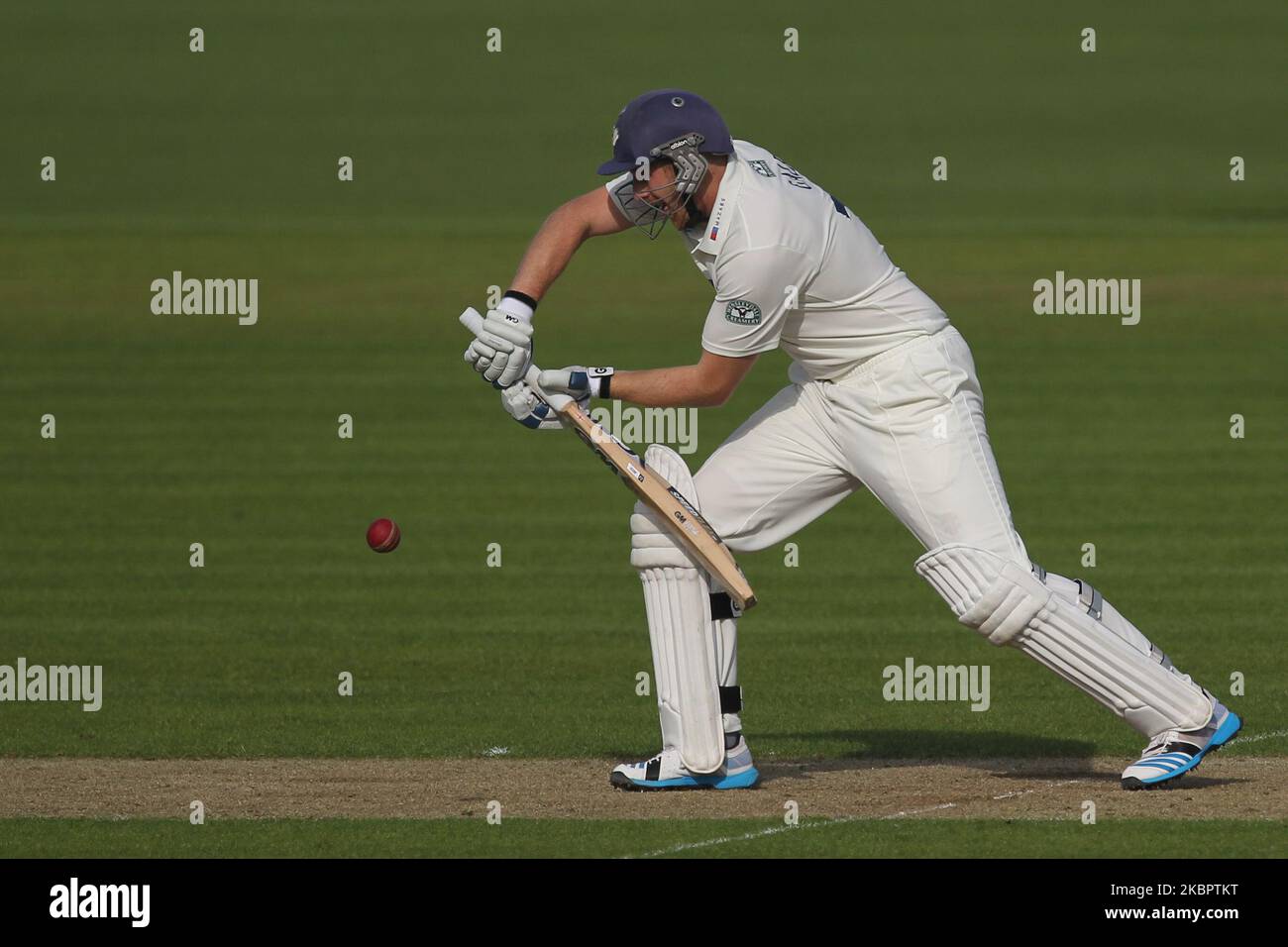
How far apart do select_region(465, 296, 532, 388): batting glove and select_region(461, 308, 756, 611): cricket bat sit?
87mm

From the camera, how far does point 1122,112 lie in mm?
45000

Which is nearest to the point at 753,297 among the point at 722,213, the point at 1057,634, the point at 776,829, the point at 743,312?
the point at 743,312

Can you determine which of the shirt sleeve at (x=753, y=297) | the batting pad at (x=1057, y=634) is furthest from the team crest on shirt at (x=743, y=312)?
the batting pad at (x=1057, y=634)

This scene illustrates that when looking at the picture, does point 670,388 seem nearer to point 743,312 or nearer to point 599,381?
point 599,381

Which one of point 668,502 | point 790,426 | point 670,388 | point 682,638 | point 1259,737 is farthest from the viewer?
point 1259,737

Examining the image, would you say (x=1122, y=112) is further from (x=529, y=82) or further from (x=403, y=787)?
(x=403, y=787)

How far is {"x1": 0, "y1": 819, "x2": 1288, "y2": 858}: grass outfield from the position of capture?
24.2ft

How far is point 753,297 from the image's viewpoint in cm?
797

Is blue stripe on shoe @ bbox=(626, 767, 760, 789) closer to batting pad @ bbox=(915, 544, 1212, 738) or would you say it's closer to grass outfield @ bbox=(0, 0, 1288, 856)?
grass outfield @ bbox=(0, 0, 1288, 856)

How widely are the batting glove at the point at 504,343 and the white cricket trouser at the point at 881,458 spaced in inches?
35.3

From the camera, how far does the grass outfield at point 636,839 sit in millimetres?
7363

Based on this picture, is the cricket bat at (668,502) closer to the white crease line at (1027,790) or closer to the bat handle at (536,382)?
the bat handle at (536,382)

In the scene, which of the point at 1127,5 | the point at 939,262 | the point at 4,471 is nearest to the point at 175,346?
the point at 4,471

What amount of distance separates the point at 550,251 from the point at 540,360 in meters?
16.7
